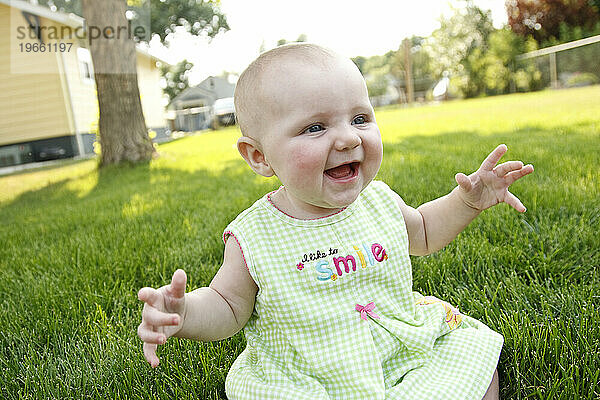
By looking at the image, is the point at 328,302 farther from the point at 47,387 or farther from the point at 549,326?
the point at 47,387

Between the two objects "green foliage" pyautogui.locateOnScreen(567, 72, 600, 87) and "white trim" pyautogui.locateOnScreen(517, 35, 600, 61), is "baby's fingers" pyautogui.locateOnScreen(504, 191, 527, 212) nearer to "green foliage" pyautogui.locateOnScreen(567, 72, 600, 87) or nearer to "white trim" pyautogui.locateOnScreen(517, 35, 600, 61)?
"green foliage" pyautogui.locateOnScreen(567, 72, 600, 87)

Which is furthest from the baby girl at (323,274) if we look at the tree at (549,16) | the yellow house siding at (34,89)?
the tree at (549,16)

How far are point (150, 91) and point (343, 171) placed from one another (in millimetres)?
20537

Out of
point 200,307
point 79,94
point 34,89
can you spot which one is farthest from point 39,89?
point 200,307

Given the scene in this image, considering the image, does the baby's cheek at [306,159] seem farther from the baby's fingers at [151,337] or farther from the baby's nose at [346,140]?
the baby's fingers at [151,337]

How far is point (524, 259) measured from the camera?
2037mm

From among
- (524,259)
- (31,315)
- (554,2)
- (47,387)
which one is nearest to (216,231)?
(31,315)

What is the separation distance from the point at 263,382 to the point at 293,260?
0.32 m

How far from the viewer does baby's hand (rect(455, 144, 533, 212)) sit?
1430mm

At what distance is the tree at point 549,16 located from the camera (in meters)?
24.6

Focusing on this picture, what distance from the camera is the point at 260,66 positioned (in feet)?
4.26


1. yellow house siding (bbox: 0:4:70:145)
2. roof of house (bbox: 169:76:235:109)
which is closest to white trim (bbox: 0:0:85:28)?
yellow house siding (bbox: 0:4:70:145)

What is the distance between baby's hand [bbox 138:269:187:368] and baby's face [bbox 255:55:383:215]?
0.38 m

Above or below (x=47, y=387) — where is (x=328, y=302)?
above
